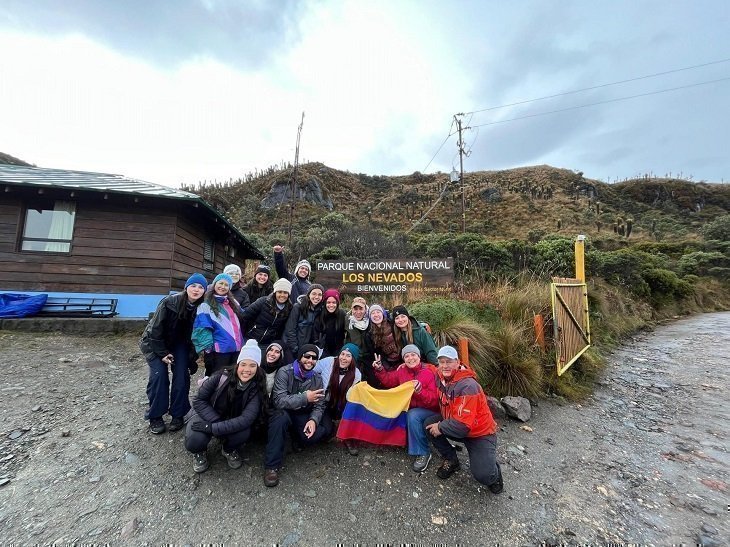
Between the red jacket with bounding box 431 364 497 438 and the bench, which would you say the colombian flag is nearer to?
the red jacket with bounding box 431 364 497 438

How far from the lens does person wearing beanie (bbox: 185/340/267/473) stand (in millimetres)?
2666

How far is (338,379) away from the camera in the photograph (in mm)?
3395

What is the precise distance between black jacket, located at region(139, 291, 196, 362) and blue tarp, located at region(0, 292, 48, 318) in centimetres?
682

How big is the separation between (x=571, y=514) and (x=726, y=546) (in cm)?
97

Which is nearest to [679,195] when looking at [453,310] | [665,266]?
[665,266]

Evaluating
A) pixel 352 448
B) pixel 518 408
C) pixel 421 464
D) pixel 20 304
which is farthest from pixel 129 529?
pixel 20 304

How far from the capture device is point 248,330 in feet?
12.7

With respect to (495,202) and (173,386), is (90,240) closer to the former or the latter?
(173,386)

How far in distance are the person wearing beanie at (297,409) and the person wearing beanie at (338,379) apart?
0.11 m

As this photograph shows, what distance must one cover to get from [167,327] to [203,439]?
1.17 metres

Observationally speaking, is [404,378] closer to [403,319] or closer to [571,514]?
[403,319]

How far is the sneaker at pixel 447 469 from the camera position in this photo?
2.93m

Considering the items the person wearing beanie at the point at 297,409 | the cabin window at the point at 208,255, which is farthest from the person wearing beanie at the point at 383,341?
the cabin window at the point at 208,255

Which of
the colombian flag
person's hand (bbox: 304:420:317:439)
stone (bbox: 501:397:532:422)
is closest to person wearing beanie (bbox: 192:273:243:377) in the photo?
person's hand (bbox: 304:420:317:439)
